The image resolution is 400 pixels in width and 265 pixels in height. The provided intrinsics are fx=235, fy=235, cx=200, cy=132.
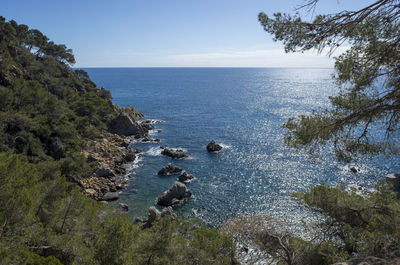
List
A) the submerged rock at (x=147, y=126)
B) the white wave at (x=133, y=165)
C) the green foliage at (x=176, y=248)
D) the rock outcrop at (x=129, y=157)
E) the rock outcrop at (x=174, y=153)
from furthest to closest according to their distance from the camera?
the submerged rock at (x=147, y=126), the rock outcrop at (x=174, y=153), the rock outcrop at (x=129, y=157), the white wave at (x=133, y=165), the green foliage at (x=176, y=248)

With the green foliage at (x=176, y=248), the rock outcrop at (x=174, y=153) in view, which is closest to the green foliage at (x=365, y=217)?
the green foliage at (x=176, y=248)

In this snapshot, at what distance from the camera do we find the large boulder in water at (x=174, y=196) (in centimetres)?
2711

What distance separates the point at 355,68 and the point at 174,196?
23.2 meters

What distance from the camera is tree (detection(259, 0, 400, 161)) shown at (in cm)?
764

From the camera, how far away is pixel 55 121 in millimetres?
33906

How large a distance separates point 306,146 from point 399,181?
25259 millimetres

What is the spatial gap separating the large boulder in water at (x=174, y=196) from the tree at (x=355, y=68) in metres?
19.6

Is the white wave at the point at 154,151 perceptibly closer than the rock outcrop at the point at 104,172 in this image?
No

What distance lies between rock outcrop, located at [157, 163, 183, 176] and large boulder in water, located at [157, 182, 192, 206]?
21.6 ft

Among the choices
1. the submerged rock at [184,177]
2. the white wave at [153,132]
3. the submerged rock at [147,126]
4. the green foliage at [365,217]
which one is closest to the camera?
the green foliage at [365,217]

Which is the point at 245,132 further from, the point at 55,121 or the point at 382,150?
the point at 382,150

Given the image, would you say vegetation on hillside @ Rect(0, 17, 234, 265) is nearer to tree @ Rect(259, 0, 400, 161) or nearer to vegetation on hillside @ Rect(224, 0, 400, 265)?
vegetation on hillside @ Rect(224, 0, 400, 265)

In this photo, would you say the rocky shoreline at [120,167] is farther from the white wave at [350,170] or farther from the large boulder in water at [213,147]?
the white wave at [350,170]

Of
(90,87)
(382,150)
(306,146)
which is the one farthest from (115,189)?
(90,87)
